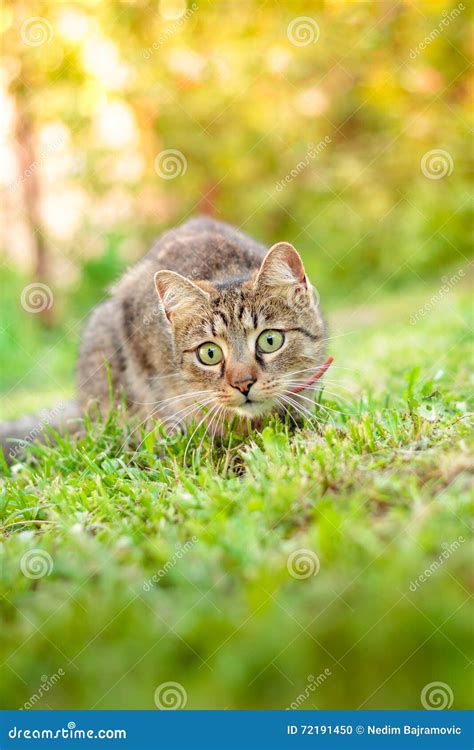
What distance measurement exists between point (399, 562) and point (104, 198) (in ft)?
31.1

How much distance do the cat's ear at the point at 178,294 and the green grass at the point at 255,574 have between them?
0.68 meters

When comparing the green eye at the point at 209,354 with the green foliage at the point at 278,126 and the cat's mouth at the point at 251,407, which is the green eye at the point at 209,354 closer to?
the cat's mouth at the point at 251,407

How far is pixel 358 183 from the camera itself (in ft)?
32.8

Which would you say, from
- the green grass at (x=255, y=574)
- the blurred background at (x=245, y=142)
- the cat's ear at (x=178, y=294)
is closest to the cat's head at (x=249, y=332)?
the cat's ear at (x=178, y=294)

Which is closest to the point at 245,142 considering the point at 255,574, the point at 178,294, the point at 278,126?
the point at 278,126

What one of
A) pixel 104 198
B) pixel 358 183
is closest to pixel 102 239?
pixel 104 198

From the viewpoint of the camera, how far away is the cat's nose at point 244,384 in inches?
113

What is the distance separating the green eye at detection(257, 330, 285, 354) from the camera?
304 cm

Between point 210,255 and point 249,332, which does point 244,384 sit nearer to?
point 249,332

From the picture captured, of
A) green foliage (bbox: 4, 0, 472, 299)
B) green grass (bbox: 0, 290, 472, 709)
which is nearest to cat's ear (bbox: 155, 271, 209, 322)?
green grass (bbox: 0, 290, 472, 709)

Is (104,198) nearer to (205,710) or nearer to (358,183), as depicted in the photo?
(358,183)

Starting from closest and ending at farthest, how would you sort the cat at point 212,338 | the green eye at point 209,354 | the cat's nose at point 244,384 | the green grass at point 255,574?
1. the green grass at point 255,574
2. the cat's nose at point 244,384
3. the cat at point 212,338
4. the green eye at point 209,354

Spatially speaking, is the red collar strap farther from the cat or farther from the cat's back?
the cat's back

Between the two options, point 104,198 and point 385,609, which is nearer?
point 385,609
